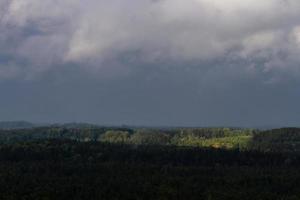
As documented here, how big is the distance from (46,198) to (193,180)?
59.8m

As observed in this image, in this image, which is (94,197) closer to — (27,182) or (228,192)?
(27,182)

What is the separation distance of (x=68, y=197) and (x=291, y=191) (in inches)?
2835

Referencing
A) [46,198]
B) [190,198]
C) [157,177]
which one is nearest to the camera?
[46,198]

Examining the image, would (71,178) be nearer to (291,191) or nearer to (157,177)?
(157,177)

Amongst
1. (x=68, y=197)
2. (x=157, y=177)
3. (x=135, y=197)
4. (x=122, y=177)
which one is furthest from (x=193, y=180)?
(x=68, y=197)

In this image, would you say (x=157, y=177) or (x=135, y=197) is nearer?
(x=135, y=197)

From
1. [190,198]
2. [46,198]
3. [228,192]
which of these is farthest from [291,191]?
[46,198]

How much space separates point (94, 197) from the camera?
166250 millimetres

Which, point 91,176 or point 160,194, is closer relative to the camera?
point 160,194

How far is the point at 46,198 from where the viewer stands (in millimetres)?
156500

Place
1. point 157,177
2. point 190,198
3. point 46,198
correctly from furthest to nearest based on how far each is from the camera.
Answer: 1. point 157,177
2. point 190,198
3. point 46,198

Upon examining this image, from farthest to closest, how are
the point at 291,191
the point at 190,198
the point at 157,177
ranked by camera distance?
the point at 157,177
the point at 291,191
the point at 190,198

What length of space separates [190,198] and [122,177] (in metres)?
33.7

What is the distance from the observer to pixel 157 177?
7785 inches
